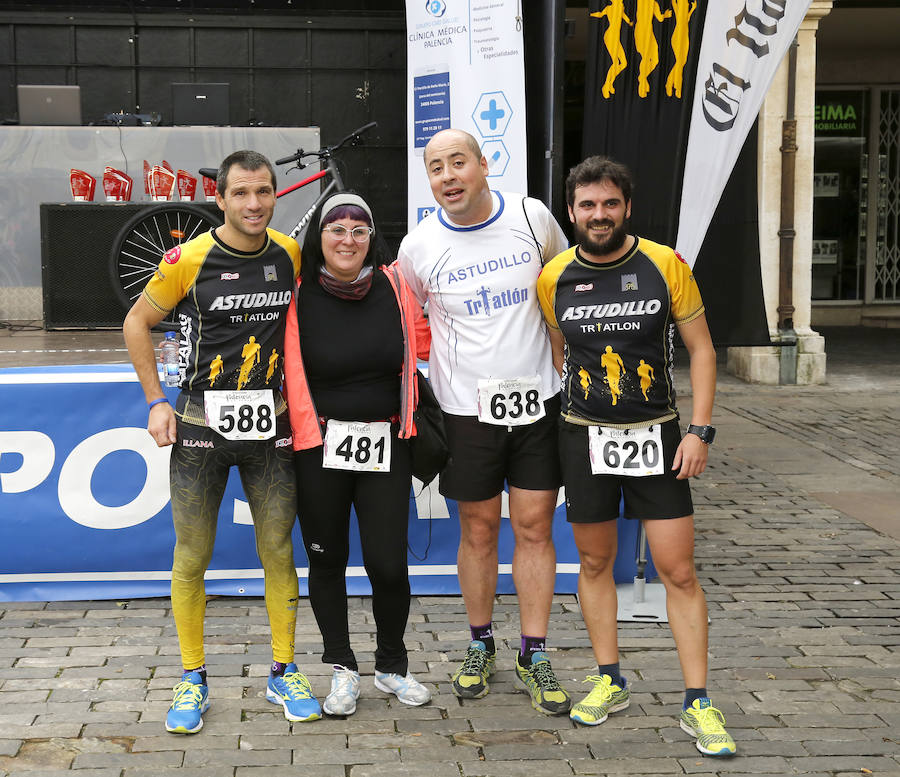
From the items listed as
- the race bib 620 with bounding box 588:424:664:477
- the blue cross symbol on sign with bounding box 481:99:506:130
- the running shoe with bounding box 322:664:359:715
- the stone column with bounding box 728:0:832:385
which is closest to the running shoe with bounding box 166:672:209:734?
the running shoe with bounding box 322:664:359:715

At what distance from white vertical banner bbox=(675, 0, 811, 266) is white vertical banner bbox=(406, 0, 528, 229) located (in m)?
3.46

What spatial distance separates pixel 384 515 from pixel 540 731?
0.89m

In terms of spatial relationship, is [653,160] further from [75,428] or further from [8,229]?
[8,229]

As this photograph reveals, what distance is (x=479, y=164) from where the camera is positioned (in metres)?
3.93

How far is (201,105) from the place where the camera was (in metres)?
10.8

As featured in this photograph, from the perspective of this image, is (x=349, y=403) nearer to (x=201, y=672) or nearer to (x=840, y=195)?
(x=201, y=672)

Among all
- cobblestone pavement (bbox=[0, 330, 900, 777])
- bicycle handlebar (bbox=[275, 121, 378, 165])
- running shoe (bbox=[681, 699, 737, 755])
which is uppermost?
bicycle handlebar (bbox=[275, 121, 378, 165])

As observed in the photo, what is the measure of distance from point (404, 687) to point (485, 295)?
4.64 feet

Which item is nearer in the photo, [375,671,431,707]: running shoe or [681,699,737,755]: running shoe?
[681,699,737,755]: running shoe

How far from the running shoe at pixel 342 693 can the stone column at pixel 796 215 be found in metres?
8.17

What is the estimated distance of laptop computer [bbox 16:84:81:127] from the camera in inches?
411

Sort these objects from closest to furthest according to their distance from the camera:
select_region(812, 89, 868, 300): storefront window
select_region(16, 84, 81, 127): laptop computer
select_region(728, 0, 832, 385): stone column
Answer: select_region(16, 84, 81, 127): laptop computer < select_region(728, 0, 832, 385): stone column < select_region(812, 89, 868, 300): storefront window

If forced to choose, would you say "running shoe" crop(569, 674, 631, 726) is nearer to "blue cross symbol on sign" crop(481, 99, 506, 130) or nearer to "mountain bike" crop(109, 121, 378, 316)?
"blue cross symbol on sign" crop(481, 99, 506, 130)

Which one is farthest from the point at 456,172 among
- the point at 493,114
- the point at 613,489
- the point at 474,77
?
the point at 474,77
